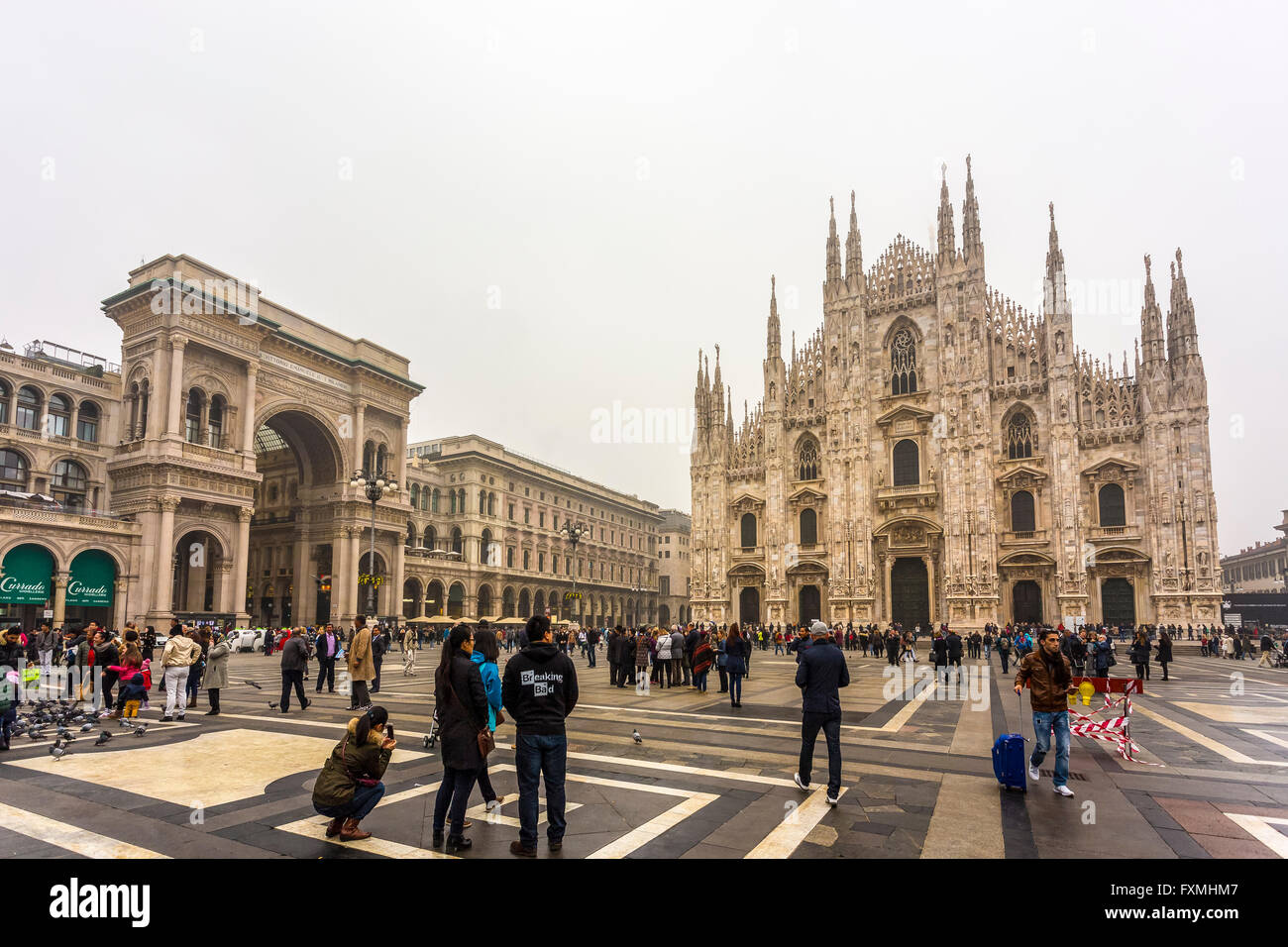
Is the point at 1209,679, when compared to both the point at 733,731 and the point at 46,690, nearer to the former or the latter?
the point at 733,731

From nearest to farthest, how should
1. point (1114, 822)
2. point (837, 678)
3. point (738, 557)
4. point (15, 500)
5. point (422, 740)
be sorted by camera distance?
point (1114, 822)
point (837, 678)
point (422, 740)
point (15, 500)
point (738, 557)

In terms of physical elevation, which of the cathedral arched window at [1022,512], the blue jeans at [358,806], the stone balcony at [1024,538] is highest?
the cathedral arched window at [1022,512]

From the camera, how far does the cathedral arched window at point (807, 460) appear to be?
4925cm

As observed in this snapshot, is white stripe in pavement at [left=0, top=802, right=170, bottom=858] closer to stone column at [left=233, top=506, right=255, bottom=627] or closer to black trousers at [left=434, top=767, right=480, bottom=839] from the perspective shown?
black trousers at [left=434, top=767, right=480, bottom=839]

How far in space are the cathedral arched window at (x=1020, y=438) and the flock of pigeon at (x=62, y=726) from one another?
4360 centimetres

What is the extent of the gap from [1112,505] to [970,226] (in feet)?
60.2

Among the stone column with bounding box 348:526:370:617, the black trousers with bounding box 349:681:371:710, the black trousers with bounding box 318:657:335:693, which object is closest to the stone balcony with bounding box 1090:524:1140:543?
the black trousers with bounding box 318:657:335:693

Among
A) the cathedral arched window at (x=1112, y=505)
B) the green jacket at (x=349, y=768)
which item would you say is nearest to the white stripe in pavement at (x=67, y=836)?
the green jacket at (x=349, y=768)

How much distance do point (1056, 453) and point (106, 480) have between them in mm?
53244

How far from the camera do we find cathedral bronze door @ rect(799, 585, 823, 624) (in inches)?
1887

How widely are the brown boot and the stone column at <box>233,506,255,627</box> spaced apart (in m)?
40.4

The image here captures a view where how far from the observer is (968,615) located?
1635 inches

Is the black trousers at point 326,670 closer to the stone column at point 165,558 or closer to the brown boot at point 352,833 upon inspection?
the brown boot at point 352,833
